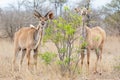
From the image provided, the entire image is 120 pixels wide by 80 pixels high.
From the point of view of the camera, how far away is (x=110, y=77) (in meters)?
9.88

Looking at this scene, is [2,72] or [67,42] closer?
[67,42]

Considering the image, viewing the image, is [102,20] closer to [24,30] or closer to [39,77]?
[24,30]

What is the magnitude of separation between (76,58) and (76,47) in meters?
0.35

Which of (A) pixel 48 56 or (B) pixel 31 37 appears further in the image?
(B) pixel 31 37

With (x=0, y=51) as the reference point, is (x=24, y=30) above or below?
above

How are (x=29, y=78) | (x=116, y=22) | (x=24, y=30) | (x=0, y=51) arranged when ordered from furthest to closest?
(x=116, y=22) < (x=0, y=51) < (x=24, y=30) < (x=29, y=78)

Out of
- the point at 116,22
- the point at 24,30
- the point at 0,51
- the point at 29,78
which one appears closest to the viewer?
the point at 29,78

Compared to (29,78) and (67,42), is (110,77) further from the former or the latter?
(29,78)

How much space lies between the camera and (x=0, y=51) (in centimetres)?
1526

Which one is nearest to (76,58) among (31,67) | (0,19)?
(31,67)

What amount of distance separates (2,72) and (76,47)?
2533 millimetres

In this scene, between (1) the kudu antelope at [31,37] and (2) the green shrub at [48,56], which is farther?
(1) the kudu antelope at [31,37]

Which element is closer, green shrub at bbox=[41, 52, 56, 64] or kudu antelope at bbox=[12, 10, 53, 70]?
green shrub at bbox=[41, 52, 56, 64]

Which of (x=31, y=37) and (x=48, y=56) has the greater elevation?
(x=31, y=37)
